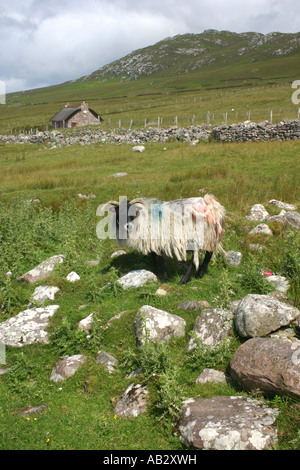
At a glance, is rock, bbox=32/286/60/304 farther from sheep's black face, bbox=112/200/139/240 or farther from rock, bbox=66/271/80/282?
sheep's black face, bbox=112/200/139/240

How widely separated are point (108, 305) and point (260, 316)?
3.38 meters

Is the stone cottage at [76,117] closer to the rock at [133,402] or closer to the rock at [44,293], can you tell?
the rock at [44,293]

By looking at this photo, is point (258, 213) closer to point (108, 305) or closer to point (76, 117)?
point (108, 305)

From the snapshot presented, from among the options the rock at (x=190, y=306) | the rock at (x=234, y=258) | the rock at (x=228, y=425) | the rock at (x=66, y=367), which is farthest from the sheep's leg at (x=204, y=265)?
the rock at (x=228, y=425)

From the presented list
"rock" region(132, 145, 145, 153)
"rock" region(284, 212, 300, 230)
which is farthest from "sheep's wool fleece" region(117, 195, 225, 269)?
"rock" region(132, 145, 145, 153)

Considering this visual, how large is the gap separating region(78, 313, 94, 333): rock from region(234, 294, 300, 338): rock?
2.82 meters

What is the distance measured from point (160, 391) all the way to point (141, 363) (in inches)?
34.6

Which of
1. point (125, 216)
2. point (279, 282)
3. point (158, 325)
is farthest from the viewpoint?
point (125, 216)

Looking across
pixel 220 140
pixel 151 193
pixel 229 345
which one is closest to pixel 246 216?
pixel 151 193

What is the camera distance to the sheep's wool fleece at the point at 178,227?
28.4 feet

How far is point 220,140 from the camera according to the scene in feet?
91.8

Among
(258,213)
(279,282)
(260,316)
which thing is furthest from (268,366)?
(258,213)

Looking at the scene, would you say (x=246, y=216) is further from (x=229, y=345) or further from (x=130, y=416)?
(x=130, y=416)

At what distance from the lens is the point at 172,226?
8.70 meters
